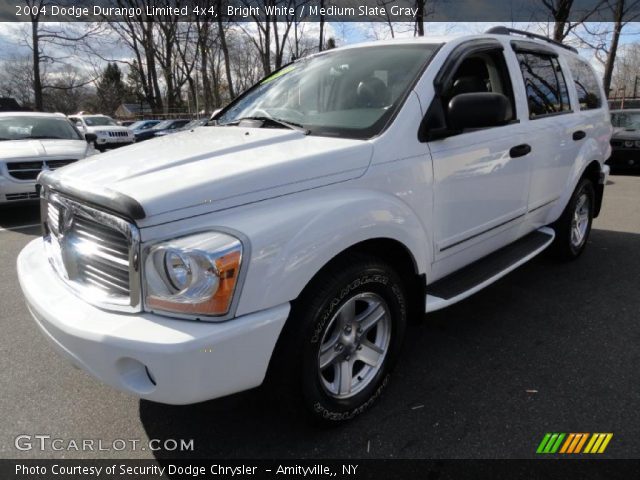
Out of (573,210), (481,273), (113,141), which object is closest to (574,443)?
(481,273)

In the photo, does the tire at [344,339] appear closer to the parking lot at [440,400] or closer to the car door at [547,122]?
the parking lot at [440,400]

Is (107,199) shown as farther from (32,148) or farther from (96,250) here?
(32,148)

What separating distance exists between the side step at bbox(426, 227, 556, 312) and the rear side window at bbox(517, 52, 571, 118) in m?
0.98

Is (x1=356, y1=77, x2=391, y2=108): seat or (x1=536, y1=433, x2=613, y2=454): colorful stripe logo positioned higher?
(x1=356, y1=77, x2=391, y2=108): seat

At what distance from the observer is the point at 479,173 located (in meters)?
2.91

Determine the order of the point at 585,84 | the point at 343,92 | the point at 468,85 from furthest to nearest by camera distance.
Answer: the point at 585,84
the point at 468,85
the point at 343,92

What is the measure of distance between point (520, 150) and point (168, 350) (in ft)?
8.83

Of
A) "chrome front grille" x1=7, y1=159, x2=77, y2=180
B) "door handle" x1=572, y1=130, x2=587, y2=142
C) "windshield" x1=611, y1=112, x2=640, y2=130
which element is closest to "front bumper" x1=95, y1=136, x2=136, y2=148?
"chrome front grille" x1=7, y1=159, x2=77, y2=180

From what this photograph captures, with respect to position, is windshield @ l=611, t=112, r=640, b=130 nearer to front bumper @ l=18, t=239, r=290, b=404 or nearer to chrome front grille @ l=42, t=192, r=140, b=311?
front bumper @ l=18, t=239, r=290, b=404

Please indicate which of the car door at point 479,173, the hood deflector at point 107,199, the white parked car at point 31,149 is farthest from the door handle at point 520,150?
the white parked car at point 31,149

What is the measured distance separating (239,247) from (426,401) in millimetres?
1430

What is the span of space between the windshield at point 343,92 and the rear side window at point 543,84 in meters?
1.07

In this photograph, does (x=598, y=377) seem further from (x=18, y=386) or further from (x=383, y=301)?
(x=18, y=386)

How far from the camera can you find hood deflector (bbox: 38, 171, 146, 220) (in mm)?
1760
